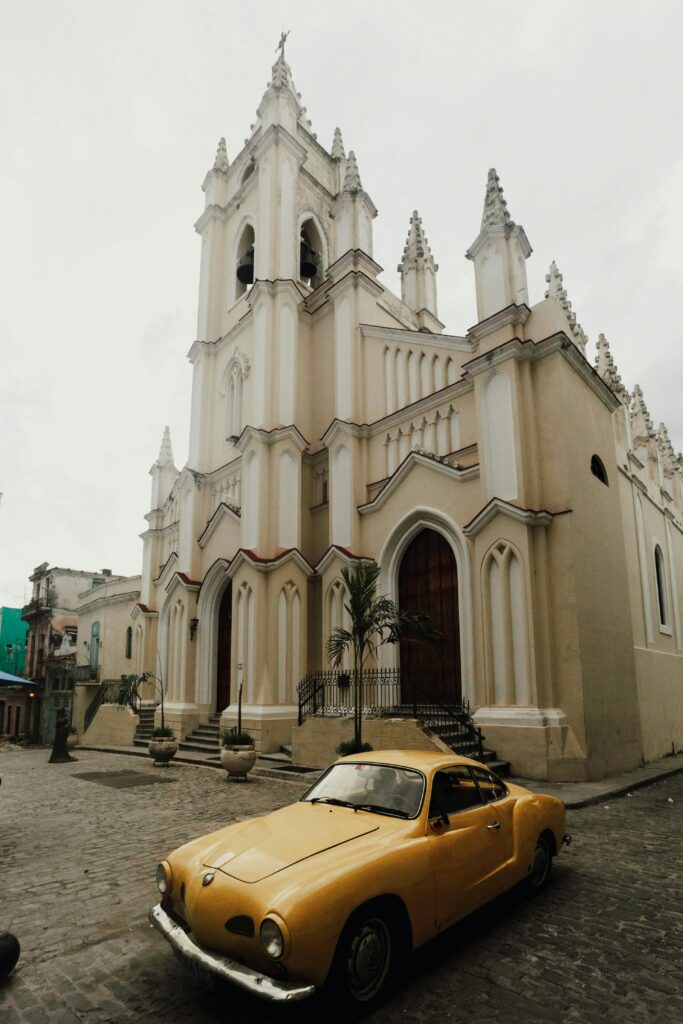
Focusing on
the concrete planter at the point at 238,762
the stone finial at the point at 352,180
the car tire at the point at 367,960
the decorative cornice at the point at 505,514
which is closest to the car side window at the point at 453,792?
the car tire at the point at 367,960

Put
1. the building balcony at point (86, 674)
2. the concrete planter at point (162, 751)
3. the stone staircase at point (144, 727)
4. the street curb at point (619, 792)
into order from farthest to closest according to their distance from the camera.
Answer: the building balcony at point (86, 674) < the stone staircase at point (144, 727) < the concrete planter at point (162, 751) < the street curb at point (619, 792)

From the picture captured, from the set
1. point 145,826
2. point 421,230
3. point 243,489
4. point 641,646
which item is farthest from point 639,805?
point 421,230

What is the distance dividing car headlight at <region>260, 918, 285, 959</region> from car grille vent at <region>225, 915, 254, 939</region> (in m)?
0.12

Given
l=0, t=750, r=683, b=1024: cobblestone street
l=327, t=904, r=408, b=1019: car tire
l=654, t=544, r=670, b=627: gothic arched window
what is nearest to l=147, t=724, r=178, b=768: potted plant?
l=0, t=750, r=683, b=1024: cobblestone street

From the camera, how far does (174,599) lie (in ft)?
66.6

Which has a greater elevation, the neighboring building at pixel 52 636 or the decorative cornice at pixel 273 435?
the decorative cornice at pixel 273 435

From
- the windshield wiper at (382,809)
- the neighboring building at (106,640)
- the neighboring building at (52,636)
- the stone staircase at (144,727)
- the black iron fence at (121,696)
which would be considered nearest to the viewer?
the windshield wiper at (382,809)

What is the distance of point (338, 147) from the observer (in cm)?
2530

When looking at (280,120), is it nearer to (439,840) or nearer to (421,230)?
(421,230)

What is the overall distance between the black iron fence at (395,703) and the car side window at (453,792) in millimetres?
6182

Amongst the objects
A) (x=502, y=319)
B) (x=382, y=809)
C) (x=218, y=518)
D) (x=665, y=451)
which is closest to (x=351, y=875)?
(x=382, y=809)

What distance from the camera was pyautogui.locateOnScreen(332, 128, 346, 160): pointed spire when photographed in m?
25.0

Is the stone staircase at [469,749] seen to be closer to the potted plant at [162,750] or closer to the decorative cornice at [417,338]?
the potted plant at [162,750]

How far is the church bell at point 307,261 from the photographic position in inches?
914
